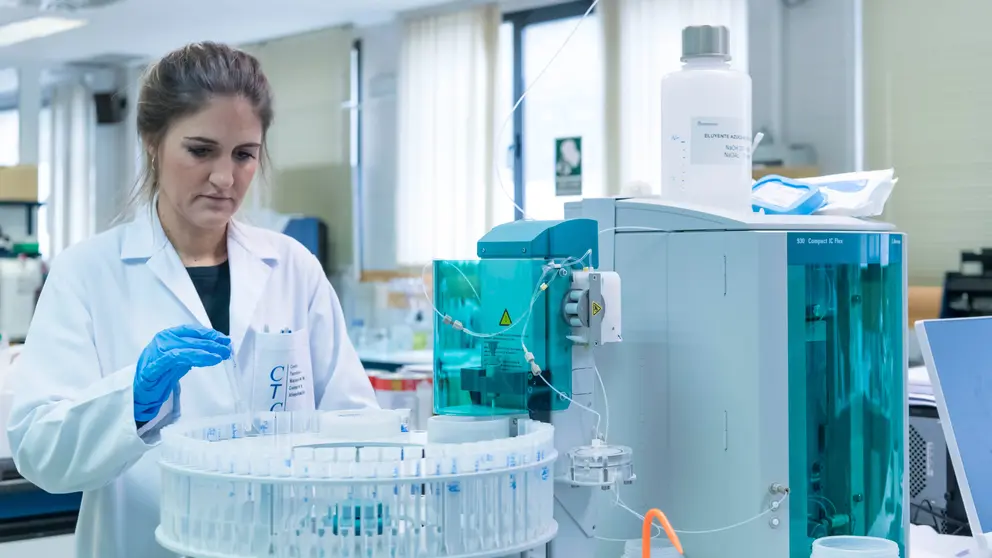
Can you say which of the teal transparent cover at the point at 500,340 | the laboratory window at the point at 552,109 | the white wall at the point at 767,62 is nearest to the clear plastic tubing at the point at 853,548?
the teal transparent cover at the point at 500,340

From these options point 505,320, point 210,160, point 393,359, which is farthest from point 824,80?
point 505,320

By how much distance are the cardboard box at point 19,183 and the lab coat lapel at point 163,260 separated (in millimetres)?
4380

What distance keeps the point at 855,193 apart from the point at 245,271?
2.88ft

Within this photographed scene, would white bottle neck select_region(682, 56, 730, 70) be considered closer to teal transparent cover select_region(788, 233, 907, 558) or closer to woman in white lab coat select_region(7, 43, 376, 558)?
teal transparent cover select_region(788, 233, 907, 558)

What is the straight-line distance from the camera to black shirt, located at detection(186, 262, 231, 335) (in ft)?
4.99

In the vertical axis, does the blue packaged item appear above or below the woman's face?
below

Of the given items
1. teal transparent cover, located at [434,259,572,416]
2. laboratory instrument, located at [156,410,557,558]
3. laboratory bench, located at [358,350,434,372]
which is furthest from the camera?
laboratory bench, located at [358,350,434,372]

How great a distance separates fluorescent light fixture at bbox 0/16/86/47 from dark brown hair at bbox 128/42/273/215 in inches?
223

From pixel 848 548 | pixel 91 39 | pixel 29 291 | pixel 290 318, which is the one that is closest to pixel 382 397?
pixel 290 318

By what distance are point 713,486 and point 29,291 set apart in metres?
4.64

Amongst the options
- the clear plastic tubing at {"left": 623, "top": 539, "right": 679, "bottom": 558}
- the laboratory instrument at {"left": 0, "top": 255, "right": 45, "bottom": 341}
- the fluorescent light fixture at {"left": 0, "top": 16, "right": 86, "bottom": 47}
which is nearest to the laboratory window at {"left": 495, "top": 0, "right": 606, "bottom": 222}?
the laboratory instrument at {"left": 0, "top": 255, "right": 45, "bottom": 341}

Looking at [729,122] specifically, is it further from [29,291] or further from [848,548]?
[29,291]

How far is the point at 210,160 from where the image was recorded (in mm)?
1454

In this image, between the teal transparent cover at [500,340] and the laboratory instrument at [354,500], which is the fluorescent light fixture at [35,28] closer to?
the teal transparent cover at [500,340]
